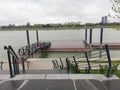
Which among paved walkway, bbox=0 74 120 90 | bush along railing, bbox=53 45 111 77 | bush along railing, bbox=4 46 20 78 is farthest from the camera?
bush along railing, bbox=4 46 20 78

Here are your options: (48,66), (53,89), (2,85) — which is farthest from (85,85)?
(48,66)

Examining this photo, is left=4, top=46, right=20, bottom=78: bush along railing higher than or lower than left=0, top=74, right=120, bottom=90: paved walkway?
higher

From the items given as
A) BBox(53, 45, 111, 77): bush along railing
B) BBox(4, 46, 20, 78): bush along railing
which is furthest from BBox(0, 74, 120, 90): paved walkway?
BBox(53, 45, 111, 77): bush along railing

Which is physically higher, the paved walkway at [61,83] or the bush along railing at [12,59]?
the bush along railing at [12,59]

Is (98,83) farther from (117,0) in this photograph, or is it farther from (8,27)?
(8,27)

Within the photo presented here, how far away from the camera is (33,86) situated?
12.5 ft

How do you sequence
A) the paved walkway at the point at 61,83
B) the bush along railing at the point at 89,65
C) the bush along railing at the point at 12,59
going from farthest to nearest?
the bush along railing at the point at 12,59
the bush along railing at the point at 89,65
the paved walkway at the point at 61,83

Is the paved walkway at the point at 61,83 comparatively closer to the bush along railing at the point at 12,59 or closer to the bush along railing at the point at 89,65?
the bush along railing at the point at 12,59

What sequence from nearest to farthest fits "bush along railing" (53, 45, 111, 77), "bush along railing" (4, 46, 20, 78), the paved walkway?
the paved walkway
"bush along railing" (53, 45, 111, 77)
"bush along railing" (4, 46, 20, 78)

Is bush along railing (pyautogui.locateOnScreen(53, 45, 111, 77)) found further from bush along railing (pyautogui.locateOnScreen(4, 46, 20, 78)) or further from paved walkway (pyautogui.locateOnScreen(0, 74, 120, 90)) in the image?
bush along railing (pyautogui.locateOnScreen(4, 46, 20, 78))

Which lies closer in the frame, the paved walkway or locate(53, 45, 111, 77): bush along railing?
the paved walkway

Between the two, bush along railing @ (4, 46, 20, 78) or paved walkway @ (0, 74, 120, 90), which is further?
bush along railing @ (4, 46, 20, 78)

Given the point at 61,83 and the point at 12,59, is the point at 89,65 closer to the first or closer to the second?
the point at 61,83

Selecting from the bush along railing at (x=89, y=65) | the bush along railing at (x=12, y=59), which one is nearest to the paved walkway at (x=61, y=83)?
the bush along railing at (x=12, y=59)
